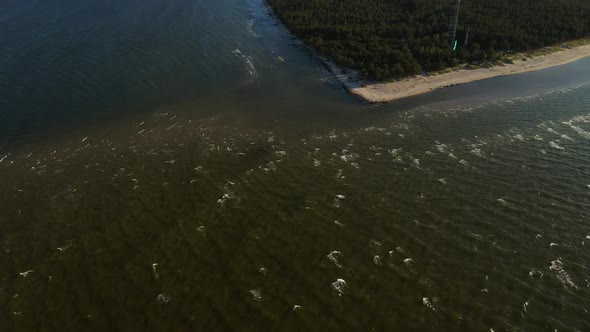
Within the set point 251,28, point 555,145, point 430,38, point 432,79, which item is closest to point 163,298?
point 555,145

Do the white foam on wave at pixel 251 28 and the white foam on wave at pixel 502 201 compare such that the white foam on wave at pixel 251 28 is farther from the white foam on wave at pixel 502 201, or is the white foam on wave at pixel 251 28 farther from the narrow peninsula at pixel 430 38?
the white foam on wave at pixel 502 201

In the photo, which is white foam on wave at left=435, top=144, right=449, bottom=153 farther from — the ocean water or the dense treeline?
the dense treeline

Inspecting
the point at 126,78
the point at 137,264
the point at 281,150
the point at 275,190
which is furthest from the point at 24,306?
the point at 126,78

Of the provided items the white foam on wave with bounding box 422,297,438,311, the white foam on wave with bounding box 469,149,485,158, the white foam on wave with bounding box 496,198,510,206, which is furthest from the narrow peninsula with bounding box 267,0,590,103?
the white foam on wave with bounding box 422,297,438,311

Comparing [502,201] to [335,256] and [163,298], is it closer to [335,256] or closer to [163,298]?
[335,256]

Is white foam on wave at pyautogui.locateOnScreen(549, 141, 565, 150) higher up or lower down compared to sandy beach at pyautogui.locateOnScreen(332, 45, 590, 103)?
lower down

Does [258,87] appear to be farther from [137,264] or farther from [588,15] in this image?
[588,15]
